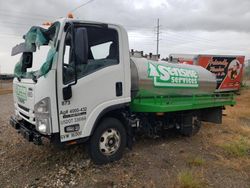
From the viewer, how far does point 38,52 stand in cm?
414

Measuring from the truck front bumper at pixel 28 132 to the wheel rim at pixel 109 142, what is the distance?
1093mm

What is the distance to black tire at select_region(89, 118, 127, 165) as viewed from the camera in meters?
4.34

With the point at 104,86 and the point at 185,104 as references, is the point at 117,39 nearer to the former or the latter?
the point at 104,86

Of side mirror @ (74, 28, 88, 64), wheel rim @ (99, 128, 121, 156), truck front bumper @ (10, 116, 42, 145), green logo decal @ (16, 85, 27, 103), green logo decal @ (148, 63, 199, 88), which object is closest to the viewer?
side mirror @ (74, 28, 88, 64)

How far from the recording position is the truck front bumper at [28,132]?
393 cm

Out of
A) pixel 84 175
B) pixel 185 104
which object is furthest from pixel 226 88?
pixel 84 175

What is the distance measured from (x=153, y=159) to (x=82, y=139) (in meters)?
1.66

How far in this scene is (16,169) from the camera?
441cm

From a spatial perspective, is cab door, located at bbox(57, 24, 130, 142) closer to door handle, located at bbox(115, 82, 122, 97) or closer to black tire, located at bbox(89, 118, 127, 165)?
door handle, located at bbox(115, 82, 122, 97)

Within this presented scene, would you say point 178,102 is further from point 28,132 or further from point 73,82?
point 28,132

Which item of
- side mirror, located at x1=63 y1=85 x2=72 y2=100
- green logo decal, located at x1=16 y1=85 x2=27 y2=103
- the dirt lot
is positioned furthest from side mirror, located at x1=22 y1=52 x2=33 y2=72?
the dirt lot

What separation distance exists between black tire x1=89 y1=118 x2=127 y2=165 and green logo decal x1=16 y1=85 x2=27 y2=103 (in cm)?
136

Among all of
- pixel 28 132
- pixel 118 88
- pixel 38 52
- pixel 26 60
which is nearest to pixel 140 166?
pixel 118 88

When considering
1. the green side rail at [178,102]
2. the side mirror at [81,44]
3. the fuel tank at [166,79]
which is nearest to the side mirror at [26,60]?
the side mirror at [81,44]
